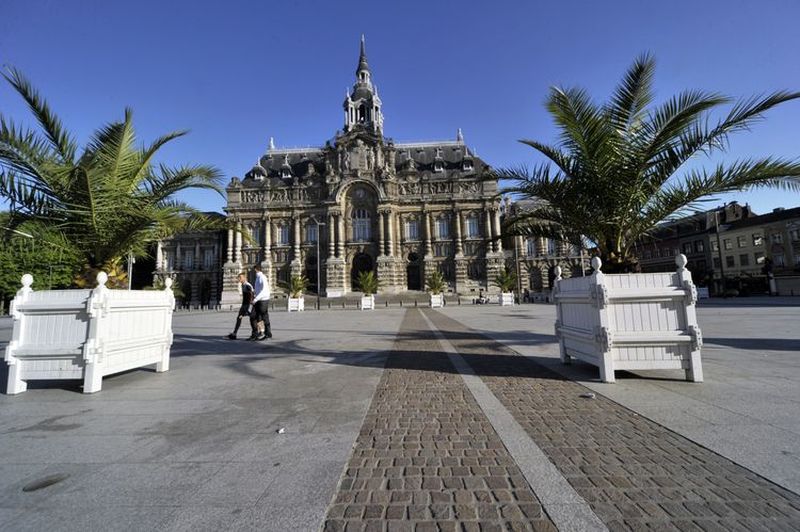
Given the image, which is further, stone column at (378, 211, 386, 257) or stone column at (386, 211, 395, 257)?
stone column at (386, 211, 395, 257)

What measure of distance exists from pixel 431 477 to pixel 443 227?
44.9 m

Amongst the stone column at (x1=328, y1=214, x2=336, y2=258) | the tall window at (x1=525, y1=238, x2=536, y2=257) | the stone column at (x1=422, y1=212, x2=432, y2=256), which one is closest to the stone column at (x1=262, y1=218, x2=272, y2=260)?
the stone column at (x1=328, y1=214, x2=336, y2=258)

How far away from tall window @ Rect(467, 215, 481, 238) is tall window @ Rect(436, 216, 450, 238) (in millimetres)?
2643

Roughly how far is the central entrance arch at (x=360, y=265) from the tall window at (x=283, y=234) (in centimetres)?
917

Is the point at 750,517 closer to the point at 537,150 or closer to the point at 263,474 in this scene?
the point at 263,474

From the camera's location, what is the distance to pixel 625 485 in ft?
7.25

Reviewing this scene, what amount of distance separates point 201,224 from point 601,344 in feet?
23.1

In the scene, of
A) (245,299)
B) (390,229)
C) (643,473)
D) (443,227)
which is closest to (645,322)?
(643,473)

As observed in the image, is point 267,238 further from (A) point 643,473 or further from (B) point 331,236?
(A) point 643,473

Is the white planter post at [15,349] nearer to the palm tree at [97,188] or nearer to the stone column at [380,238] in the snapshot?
the palm tree at [97,188]

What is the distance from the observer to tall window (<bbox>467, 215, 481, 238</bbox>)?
4597cm

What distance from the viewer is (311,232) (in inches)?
1826

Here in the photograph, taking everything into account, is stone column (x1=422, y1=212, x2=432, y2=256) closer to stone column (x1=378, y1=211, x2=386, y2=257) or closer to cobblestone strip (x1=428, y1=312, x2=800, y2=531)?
stone column (x1=378, y1=211, x2=386, y2=257)

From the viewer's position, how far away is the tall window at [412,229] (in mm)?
46594
